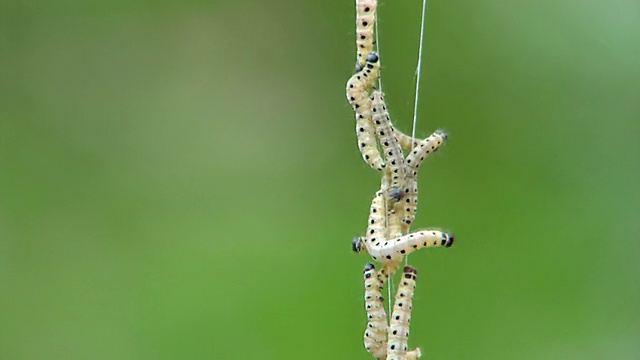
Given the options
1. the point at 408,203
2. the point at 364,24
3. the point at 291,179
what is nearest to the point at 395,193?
the point at 408,203

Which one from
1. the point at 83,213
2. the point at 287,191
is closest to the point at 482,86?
the point at 287,191

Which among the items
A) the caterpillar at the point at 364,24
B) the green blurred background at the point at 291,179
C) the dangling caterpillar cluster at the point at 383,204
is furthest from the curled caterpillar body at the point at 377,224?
the green blurred background at the point at 291,179

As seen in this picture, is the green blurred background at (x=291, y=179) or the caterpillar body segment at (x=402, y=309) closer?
the caterpillar body segment at (x=402, y=309)

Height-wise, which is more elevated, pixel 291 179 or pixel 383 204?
pixel 291 179

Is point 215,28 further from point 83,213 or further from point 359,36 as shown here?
point 359,36

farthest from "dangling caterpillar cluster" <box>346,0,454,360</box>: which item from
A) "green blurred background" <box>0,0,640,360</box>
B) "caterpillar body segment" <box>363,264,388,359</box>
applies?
"green blurred background" <box>0,0,640,360</box>

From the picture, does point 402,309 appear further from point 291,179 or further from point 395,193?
point 291,179

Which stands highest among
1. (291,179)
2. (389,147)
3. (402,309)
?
(291,179)

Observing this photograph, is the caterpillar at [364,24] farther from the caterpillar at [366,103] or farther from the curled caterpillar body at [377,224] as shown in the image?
the curled caterpillar body at [377,224]
